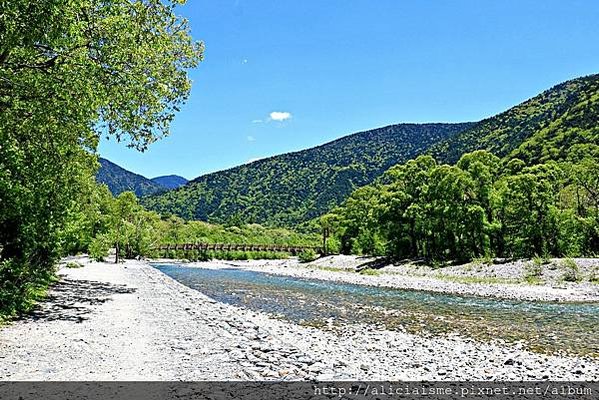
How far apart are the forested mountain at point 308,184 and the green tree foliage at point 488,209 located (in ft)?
355

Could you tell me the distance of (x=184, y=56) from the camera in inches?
736

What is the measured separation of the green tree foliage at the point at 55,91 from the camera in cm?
1088

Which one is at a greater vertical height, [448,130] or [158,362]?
[448,130]

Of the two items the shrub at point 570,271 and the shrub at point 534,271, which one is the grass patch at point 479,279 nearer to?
the shrub at point 534,271

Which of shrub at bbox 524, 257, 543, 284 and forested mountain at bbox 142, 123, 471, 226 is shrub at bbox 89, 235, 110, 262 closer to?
shrub at bbox 524, 257, 543, 284

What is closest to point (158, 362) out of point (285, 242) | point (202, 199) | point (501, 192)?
point (501, 192)

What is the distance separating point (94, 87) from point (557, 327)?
1745cm

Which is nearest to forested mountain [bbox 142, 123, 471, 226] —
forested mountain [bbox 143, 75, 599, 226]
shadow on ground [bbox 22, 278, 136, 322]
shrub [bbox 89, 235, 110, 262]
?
forested mountain [bbox 143, 75, 599, 226]

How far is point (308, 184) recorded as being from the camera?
184 meters

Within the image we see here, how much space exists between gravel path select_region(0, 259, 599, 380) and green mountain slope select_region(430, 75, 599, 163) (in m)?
67.7

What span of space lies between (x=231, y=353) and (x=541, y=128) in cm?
9770

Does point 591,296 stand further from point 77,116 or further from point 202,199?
point 202,199

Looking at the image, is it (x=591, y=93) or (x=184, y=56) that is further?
(x=591, y=93)

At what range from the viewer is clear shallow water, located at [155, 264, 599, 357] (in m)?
15.4
